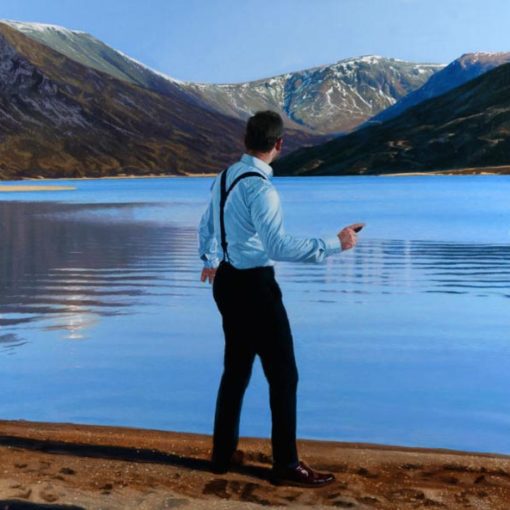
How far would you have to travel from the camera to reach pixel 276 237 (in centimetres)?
613

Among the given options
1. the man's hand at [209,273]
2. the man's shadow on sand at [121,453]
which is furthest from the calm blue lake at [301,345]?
the man's hand at [209,273]

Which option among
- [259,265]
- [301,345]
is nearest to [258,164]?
[259,265]

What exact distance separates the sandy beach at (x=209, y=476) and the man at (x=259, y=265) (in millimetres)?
290

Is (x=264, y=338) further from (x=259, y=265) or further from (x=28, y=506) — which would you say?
(x=28, y=506)

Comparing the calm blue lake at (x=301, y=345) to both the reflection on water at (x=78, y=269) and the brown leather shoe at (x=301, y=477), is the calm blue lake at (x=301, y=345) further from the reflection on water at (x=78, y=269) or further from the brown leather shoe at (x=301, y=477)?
the brown leather shoe at (x=301, y=477)

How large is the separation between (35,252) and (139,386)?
19.7 metres

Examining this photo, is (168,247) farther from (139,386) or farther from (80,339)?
(139,386)

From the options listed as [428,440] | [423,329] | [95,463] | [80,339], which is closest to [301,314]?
[423,329]

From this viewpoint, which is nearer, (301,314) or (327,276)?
(301,314)

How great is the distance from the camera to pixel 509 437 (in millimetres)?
9211

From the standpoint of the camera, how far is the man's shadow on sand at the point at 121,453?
6953 millimetres

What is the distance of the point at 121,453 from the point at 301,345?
6911 mm

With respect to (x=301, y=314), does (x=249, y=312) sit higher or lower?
higher

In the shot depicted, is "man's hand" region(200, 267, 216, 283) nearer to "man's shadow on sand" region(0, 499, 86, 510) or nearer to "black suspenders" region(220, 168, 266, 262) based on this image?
"black suspenders" region(220, 168, 266, 262)
